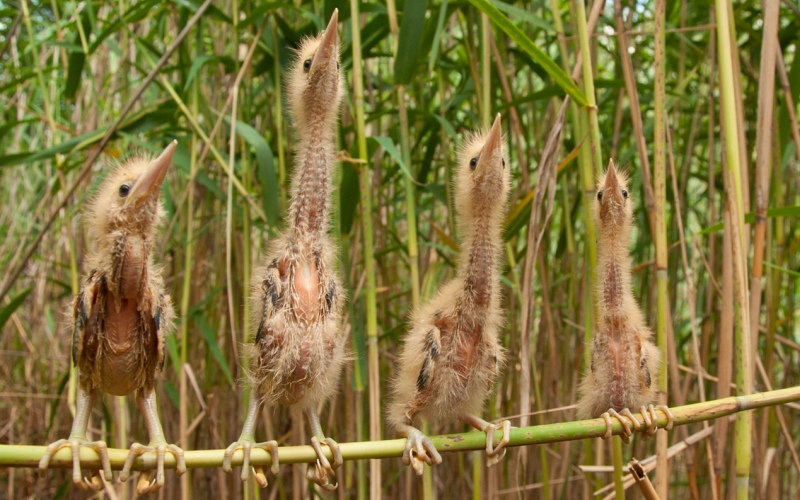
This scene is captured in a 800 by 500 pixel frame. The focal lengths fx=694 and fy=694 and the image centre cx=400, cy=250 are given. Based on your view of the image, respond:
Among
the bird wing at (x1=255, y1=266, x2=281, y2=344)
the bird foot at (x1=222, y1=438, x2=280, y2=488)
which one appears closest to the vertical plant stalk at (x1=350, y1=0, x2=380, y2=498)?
the bird wing at (x1=255, y1=266, x2=281, y2=344)

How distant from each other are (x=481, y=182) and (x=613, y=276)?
0.99 feet

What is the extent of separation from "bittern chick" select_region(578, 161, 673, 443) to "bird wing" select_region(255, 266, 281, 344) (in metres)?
0.58

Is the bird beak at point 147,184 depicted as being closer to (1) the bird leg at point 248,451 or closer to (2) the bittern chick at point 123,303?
(2) the bittern chick at point 123,303

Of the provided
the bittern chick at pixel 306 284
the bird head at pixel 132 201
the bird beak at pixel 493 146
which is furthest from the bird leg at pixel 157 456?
the bird beak at pixel 493 146

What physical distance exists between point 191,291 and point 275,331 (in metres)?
1.31

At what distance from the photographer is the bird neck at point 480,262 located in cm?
127

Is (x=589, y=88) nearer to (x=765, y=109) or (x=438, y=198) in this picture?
(x=765, y=109)

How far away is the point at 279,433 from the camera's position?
2.25 meters

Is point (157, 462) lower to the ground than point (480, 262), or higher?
lower

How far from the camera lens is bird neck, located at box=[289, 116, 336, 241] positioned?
117 cm

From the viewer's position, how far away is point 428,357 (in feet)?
4.00

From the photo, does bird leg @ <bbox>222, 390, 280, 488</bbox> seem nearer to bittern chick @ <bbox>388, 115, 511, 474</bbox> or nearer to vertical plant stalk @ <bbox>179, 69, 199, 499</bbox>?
bittern chick @ <bbox>388, 115, 511, 474</bbox>

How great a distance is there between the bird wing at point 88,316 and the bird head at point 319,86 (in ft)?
1.42

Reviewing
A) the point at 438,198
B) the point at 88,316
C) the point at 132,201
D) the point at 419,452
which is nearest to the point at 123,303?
the point at 88,316
